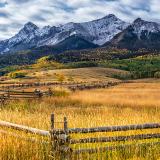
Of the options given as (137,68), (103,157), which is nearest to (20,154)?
(103,157)

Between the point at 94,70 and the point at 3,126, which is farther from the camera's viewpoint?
the point at 94,70

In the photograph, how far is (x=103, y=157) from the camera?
1035cm

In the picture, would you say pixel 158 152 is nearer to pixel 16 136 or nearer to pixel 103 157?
pixel 103 157

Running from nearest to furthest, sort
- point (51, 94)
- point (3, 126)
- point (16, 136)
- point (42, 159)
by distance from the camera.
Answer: point (42, 159), point (16, 136), point (3, 126), point (51, 94)

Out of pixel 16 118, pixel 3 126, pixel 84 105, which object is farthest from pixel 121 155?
pixel 84 105

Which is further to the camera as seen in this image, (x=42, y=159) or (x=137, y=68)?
(x=137, y=68)

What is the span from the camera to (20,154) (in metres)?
10.4

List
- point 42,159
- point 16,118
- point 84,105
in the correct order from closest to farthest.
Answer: point 42,159, point 16,118, point 84,105

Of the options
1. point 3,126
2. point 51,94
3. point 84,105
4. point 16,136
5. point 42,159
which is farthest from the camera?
point 51,94

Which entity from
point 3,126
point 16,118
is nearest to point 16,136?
point 3,126

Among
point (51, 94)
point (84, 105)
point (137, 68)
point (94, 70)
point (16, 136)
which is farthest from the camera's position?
point (137, 68)

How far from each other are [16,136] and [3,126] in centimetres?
203

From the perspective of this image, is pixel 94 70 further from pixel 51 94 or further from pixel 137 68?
pixel 51 94

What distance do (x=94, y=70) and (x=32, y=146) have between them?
136 meters
